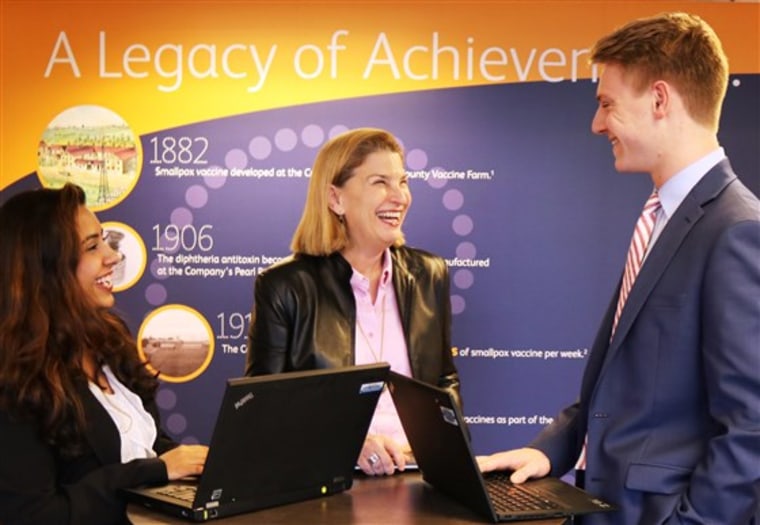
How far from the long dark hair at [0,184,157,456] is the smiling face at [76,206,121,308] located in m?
0.03

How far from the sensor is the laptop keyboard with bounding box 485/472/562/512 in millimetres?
2191

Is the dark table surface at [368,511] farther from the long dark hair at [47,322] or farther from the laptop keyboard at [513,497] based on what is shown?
the long dark hair at [47,322]

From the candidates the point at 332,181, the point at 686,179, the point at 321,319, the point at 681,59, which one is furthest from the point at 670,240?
the point at 332,181

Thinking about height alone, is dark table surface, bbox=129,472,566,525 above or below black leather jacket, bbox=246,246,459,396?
below

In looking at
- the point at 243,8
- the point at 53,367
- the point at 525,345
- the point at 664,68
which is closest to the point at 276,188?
the point at 243,8

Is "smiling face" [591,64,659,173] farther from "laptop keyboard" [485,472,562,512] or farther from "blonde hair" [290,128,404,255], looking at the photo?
"blonde hair" [290,128,404,255]

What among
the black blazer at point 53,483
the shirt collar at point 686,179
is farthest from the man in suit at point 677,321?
the black blazer at point 53,483

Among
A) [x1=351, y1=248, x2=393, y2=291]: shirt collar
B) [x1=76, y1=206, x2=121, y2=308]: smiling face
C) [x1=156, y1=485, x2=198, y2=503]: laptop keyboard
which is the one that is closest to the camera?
[x1=156, y1=485, x2=198, y2=503]: laptop keyboard

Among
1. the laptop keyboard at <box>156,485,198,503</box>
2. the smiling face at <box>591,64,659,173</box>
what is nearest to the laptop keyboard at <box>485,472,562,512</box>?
the laptop keyboard at <box>156,485,198,503</box>

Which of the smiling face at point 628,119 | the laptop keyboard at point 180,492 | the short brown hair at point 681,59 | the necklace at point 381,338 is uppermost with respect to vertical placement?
the short brown hair at point 681,59

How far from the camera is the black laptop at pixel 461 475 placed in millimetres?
2166

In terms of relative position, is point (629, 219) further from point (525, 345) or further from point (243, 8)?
point (243, 8)

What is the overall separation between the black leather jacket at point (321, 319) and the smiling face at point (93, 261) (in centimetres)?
57

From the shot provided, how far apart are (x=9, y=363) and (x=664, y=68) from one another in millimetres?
1760
